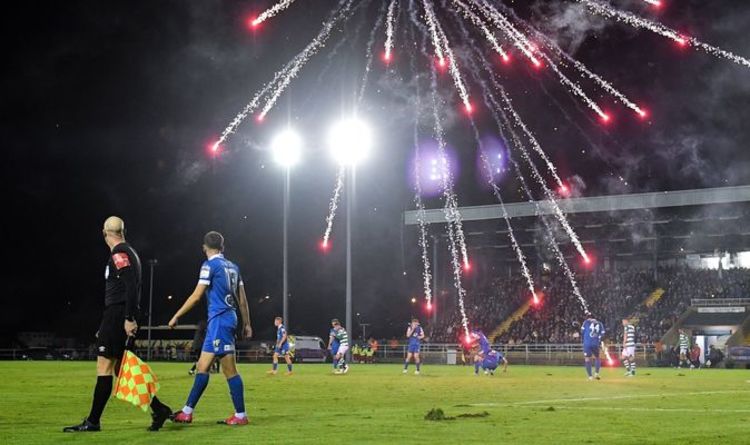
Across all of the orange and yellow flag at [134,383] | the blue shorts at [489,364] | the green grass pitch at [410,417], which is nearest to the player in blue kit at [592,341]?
the blue shorts at [489,364]

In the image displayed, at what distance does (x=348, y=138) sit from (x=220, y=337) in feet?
103

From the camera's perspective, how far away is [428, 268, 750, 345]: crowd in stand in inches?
2247

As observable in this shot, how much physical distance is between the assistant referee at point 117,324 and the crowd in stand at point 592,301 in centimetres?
4577

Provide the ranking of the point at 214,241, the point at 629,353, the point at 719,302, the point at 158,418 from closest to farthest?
1. the point at 158,418
2. the point at 214,241
3. the point at 629,353
4. the point at 719,302

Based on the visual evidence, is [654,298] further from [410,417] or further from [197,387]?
[197,387]

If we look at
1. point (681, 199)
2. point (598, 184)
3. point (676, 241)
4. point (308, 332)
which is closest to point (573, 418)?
point (681, 199)

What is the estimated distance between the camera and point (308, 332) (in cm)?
8019

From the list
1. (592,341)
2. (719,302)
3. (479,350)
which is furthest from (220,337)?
(719,302)

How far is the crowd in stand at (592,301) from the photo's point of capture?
187 ft

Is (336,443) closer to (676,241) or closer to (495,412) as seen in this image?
(495,412)

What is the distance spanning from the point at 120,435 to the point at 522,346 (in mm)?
44750

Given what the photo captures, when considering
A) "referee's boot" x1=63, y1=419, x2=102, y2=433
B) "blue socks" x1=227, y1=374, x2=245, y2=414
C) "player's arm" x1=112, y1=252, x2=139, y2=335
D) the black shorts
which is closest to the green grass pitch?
"referee's boot" x1=63, y1=419, x2=102, y2=433

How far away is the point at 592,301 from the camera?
61469 mm

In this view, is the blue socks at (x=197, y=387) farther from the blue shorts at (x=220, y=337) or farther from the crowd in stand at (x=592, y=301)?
the crowd in stand at (x=592, y=301)
